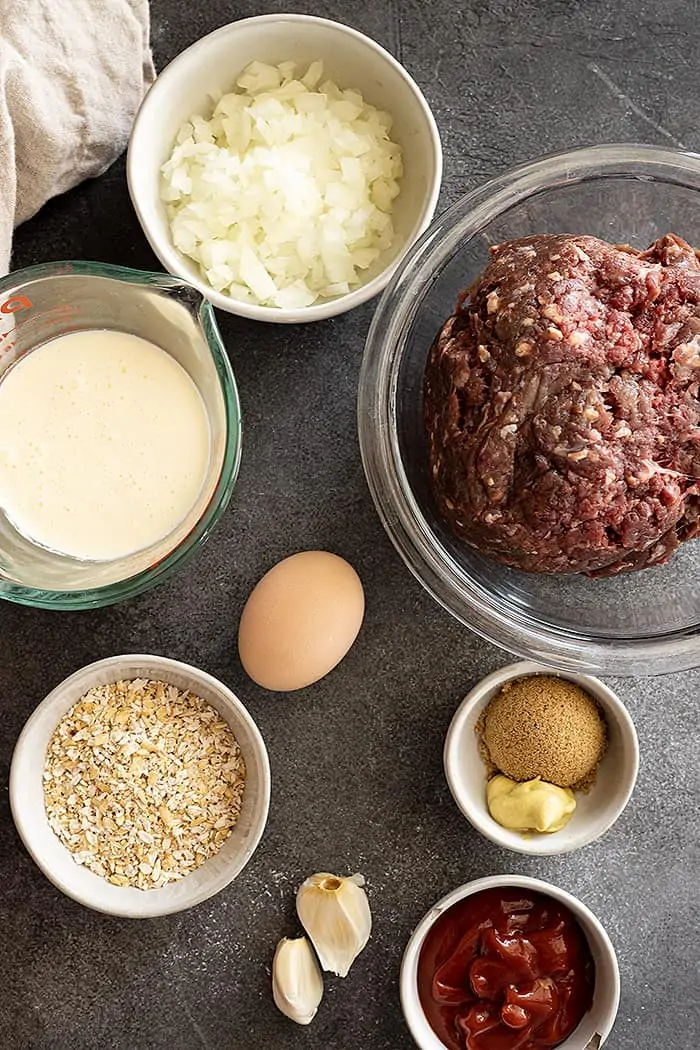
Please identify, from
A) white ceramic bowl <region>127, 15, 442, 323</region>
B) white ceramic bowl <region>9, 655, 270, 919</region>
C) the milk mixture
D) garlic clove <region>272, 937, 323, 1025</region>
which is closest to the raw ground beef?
white ceramic bowl <region>127, 15, 442, 323</region>

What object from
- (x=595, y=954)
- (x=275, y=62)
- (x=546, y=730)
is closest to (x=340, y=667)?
(x=546, y=730)

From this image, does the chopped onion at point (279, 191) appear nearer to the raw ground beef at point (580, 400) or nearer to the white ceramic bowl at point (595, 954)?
the raw ground beef at point (580, 400)

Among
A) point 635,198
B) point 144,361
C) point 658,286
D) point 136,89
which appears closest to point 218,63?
point 136,89

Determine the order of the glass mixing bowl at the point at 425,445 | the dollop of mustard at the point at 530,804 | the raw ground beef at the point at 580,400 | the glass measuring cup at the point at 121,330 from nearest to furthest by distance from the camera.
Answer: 1. the raw ground beef at the point at 580,400
2. the glass measuring cup at the point at 121,330
3. the glass mixing bowl at the point at 425,445
4. the dollop of mustard at the point at 530,804

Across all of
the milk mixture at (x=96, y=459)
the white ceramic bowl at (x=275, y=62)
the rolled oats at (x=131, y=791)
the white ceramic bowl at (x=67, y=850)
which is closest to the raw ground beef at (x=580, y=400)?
the white ceramic bowl at (x=275, y=62)

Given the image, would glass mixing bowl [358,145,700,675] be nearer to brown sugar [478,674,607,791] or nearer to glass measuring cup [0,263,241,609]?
brown sugar [478,674,607,791]

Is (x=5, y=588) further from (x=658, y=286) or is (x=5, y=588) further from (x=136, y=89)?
(x=658, y=286)
